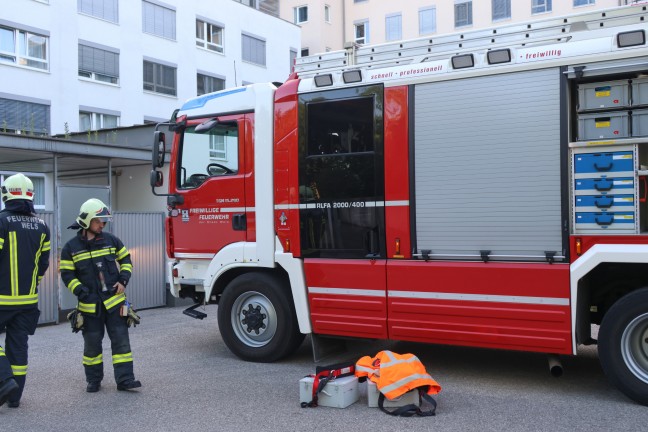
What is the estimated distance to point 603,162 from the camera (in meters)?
5.36

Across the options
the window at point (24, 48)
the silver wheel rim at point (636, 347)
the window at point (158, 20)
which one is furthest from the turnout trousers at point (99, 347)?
the window at point (158, 20)

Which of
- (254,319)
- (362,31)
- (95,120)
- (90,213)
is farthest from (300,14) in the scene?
(90,213)

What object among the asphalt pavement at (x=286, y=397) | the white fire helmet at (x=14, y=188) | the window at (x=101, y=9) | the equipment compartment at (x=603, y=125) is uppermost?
the window at (x=101, y=9)

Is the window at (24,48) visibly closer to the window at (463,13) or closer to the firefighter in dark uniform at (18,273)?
the firefighter in dark uniform at (18,273)

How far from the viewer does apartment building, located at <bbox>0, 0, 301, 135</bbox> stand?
2353cm

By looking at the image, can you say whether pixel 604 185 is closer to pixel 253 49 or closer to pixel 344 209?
pixel 344 209

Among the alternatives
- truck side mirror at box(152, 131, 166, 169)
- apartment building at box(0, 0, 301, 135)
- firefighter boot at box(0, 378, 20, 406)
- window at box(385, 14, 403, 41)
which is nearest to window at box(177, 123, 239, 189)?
truck side mirror at box(152, 131, 166, 169)

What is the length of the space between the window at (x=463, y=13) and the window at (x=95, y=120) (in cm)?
1932

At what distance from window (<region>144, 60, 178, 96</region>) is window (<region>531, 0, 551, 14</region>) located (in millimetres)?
18500

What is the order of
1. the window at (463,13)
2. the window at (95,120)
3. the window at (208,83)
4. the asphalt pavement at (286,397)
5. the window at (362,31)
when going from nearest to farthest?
the asphalt pavement at (286,397)
the window at (95,120)
the window at (208,83)
the window at (463,13)
the window at (362,31)

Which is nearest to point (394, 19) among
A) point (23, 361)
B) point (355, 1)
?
point (355, 1)

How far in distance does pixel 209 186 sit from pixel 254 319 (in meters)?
1.57

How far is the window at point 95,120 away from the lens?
1019 inches

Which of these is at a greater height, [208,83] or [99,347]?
[208,83]
